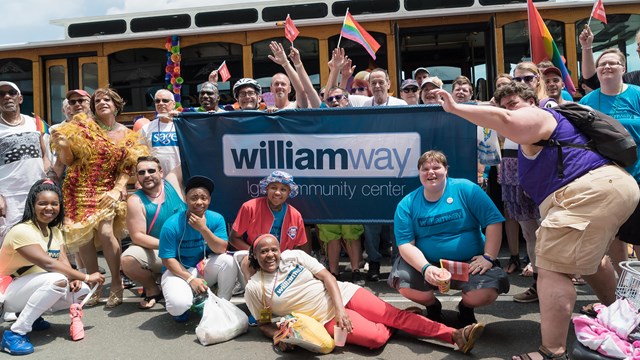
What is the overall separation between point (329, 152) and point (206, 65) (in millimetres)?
3342

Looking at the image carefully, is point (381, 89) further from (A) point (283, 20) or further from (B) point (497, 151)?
(A) point (283, 20)

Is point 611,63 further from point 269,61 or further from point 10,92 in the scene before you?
point 10,92

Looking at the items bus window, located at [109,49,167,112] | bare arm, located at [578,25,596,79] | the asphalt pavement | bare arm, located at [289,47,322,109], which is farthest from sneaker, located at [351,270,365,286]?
bus window, located at [109,49,167,112]

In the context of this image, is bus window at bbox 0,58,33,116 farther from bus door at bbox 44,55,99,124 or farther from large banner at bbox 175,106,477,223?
large banner at bbox 175,106,477,223

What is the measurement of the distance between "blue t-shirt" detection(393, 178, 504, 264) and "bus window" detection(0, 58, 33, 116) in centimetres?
650

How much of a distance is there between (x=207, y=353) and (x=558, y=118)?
2.57 m

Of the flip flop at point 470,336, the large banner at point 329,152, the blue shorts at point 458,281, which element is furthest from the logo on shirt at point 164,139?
the flip flop at point 470,336

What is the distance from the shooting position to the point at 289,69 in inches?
193

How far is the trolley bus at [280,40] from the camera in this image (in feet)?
21.2

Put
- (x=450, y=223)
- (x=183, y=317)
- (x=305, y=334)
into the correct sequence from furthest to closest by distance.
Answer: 1. (x=183, y=317)
2. (x=450, y=223)
3. (x=305, y=334)

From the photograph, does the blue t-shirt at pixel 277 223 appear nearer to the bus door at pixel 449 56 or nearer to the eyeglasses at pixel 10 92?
the eyeglasses at pixel 10 92

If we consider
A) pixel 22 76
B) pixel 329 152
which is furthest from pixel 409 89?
pixel 22 76

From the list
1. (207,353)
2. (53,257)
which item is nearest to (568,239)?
(207,353)

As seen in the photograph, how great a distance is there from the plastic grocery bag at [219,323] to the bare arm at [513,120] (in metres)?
2.05
